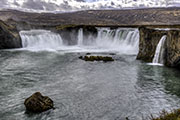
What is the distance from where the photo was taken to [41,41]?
49.0 m

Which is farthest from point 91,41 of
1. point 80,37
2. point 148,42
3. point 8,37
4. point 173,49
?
point 173,49

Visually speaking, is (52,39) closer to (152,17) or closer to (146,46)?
(146,46)

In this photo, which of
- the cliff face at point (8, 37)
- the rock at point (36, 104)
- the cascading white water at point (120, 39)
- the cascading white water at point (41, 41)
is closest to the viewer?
the rock at point (36, 104)

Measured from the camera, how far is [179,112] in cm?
1016

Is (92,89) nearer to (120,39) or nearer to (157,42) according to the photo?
(157,42)

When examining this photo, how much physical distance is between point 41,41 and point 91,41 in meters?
10.5

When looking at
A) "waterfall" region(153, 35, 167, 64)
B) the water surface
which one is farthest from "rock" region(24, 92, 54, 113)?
"waterfall" region(153, 35, 167, 64)

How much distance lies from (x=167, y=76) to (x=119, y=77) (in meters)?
4.12

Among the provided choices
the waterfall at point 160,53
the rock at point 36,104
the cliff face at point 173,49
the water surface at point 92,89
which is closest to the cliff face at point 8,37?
the water surface at point 92,89

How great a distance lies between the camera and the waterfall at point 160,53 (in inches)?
1028

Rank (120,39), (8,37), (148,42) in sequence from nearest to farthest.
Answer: (148,42), (8,37), (120,39)

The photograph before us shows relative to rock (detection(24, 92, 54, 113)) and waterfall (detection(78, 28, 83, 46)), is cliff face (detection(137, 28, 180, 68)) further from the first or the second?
waterfall (detection(78, 28, 83, 46))

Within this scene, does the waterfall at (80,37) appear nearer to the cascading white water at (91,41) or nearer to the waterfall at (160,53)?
the cascading white water at (91,41)

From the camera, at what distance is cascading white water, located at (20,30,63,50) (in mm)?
47281
